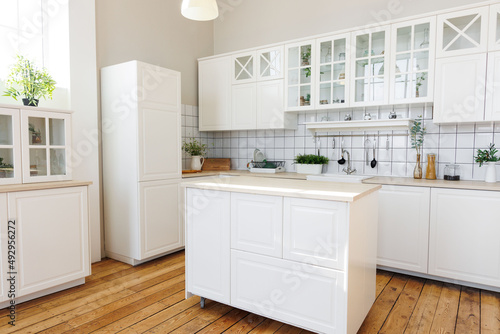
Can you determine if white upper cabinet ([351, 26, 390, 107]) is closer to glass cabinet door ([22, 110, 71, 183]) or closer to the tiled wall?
the tiled wall

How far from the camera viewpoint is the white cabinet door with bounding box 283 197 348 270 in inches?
68.2

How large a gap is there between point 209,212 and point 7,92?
1.89 meters

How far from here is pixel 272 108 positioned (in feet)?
12.6

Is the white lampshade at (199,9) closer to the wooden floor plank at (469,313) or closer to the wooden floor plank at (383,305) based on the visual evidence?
the wooden floor plank at (383,305)

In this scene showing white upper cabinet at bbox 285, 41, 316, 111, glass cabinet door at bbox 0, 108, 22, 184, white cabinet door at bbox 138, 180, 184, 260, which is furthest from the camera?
white upper cabinet at bbox 285, 41, 316, 111

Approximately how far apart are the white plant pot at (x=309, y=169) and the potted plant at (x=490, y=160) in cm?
148

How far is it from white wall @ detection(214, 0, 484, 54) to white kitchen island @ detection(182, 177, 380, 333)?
2366 millimetres

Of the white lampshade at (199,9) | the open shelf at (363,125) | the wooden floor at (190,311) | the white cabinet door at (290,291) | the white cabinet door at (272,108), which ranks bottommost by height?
the wooden floor at (190,311)

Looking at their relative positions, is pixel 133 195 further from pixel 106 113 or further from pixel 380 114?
pixel 380 114

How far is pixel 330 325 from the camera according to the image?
5.83 ft

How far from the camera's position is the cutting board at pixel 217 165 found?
436 cm

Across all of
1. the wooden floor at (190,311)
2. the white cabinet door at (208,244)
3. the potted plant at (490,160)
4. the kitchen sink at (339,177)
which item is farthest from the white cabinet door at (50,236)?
the potted plant at (490,160)

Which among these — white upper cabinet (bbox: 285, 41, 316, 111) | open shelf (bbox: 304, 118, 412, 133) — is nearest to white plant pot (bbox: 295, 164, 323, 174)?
open shelf (bbox: 304, 118, 412, 133)

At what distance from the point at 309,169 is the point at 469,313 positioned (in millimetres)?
1985
